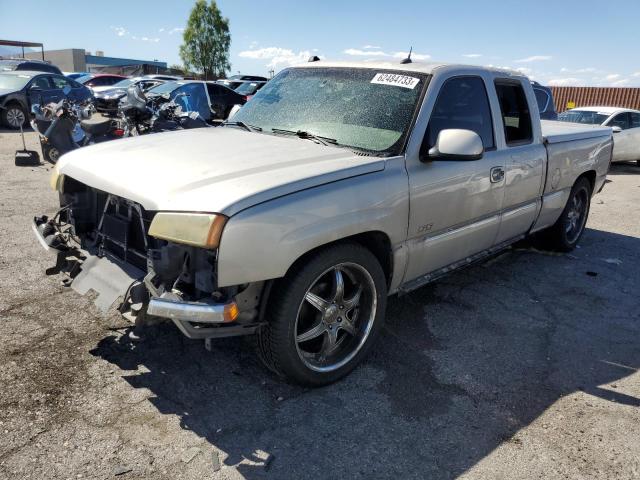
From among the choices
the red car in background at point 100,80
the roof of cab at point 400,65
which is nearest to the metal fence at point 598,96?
the red car in background at point 100,80

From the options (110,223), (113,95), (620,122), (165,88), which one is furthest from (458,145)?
(113,95)

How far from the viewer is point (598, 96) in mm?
26844

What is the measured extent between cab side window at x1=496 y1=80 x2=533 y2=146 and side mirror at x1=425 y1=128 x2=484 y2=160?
116cm

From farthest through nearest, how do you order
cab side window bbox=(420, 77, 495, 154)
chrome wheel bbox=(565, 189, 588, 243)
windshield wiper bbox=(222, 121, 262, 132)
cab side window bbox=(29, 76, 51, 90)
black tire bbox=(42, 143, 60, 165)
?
cab side window bbox=(29, 76, 51, 90)
black tire bbox=(42, 143, 60, 165)
chrome wheel bbox=(565, 189, 588, 243)
windshield wiper bbox=(222, 121, 262, 132)
cab side window bbox=(420, 77, 495, 154)

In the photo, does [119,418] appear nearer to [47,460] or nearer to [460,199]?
[47,460]

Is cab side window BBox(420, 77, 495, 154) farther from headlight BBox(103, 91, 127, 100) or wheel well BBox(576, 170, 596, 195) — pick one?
headlight BBox(103, 91, 127, 100)

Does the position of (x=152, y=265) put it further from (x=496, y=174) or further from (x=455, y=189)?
(x=496, y=174)

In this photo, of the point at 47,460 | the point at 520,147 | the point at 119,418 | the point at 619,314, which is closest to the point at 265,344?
the point at 119,418

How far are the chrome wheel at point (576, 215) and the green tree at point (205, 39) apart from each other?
45935 millimetres

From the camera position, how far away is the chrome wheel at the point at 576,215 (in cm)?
588

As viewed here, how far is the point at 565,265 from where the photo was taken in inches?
221

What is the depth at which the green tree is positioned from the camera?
4781cm

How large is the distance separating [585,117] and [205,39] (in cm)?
4187

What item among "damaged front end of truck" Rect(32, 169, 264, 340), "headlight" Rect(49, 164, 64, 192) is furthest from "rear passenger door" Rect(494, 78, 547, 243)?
"headlight" Rect(49, 164, 64, 192)
